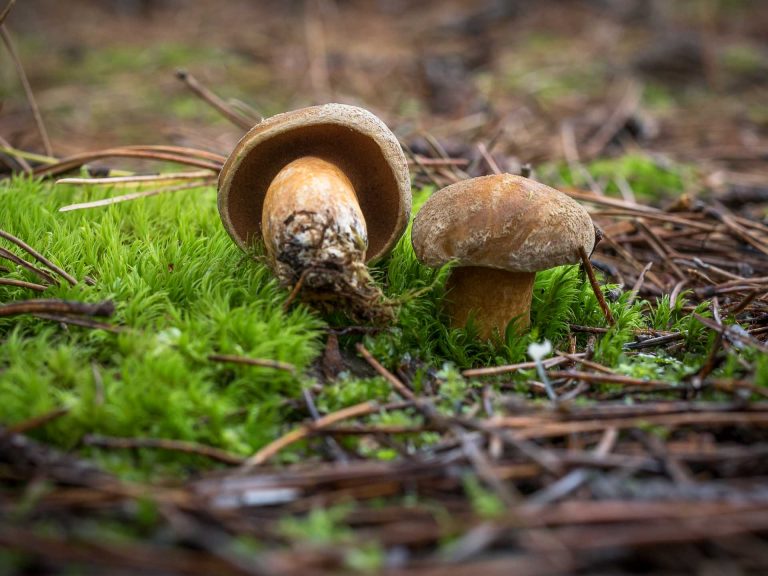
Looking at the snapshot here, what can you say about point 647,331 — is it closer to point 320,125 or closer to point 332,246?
point 332,246

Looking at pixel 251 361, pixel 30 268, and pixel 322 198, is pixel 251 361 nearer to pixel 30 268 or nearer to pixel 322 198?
pixel 322 198

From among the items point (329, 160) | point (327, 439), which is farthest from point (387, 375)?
point (329, 160)

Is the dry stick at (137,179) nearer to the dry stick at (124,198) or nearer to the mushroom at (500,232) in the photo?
the dry stick at (124,198)

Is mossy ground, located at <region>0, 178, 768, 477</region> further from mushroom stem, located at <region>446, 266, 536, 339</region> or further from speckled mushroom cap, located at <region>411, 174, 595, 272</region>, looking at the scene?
speckled mushroom cap, located at <region>411, 174, 595, 272</region>

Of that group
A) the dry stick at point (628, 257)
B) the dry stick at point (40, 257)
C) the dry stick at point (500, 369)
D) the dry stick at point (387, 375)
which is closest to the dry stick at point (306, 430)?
the dry stick at point (387, 375)

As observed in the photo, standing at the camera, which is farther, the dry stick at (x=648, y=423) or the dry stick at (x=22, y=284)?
the dry stick at (x=22, y=284)

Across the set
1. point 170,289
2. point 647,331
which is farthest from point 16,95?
point 647,331
